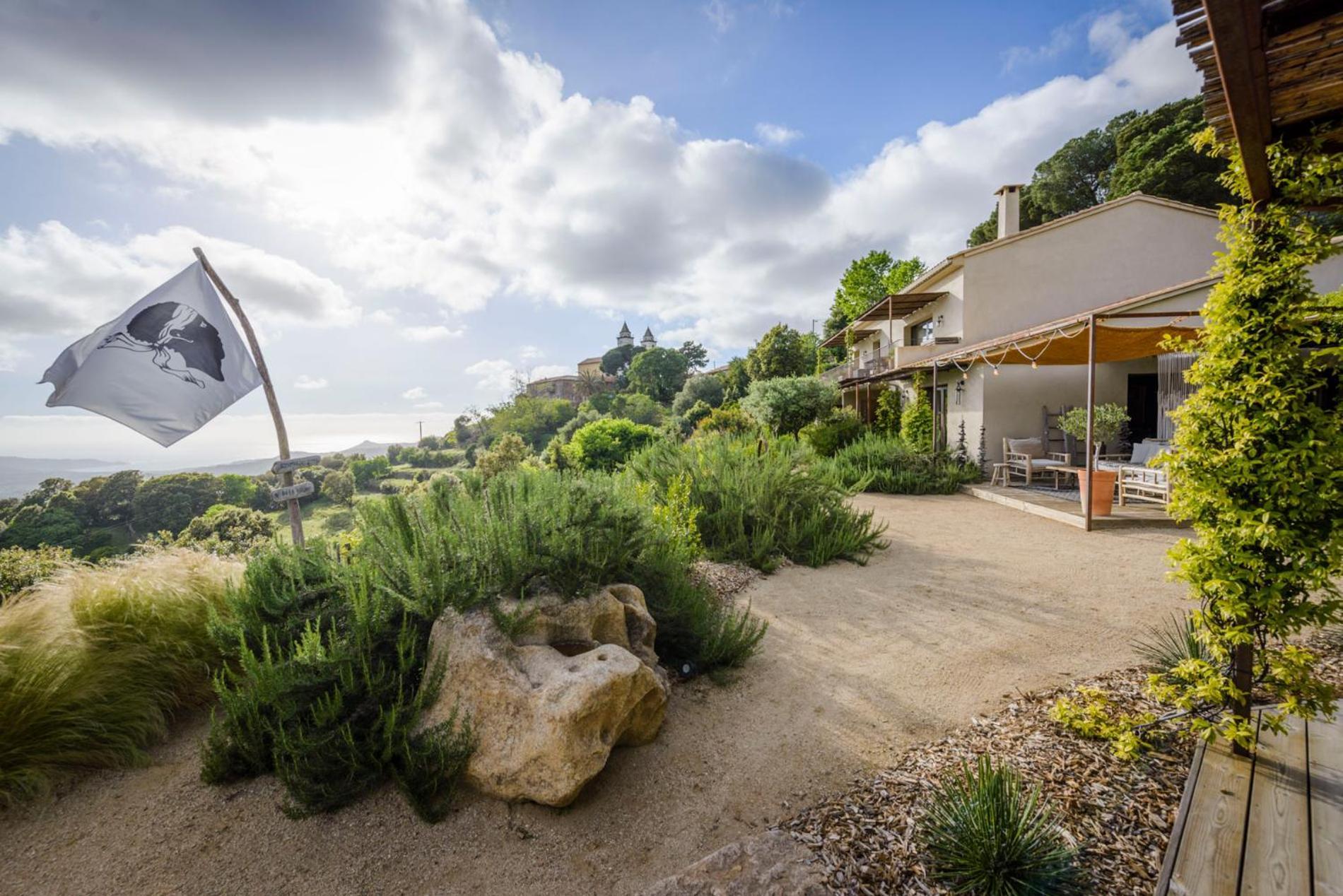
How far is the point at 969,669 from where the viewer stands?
338 centimetres

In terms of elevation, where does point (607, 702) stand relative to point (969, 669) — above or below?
above

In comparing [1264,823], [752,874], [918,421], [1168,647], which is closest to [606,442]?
[918,421]

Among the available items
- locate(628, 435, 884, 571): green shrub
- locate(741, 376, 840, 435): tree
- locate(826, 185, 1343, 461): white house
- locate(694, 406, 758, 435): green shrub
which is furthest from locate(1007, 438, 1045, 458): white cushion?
locate(628, 435, 884, 571): green shrub

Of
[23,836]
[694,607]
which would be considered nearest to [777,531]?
[694,607]

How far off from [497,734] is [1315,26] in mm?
3932

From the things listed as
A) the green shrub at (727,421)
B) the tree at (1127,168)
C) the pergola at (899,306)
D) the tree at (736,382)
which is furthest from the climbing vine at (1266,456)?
the tree at (736,382)

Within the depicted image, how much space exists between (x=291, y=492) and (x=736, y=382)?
3454 cm

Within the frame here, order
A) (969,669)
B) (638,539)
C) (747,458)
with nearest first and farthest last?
(969,669) → (638,539) → (747,458)

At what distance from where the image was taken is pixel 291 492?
4297 mm

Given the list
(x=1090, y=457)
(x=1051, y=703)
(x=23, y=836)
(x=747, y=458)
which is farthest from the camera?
(x=1090, y=457)

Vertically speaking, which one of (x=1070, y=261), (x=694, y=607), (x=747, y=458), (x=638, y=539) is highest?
(x=1070, y=261)

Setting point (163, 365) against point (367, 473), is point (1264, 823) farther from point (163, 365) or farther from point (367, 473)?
point (367, 473)

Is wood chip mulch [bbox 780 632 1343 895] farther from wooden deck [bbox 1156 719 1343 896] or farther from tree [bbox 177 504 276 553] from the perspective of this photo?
tree [bbox 177 504 276 553]

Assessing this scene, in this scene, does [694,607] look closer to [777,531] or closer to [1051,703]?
Answer: [1051,703]
